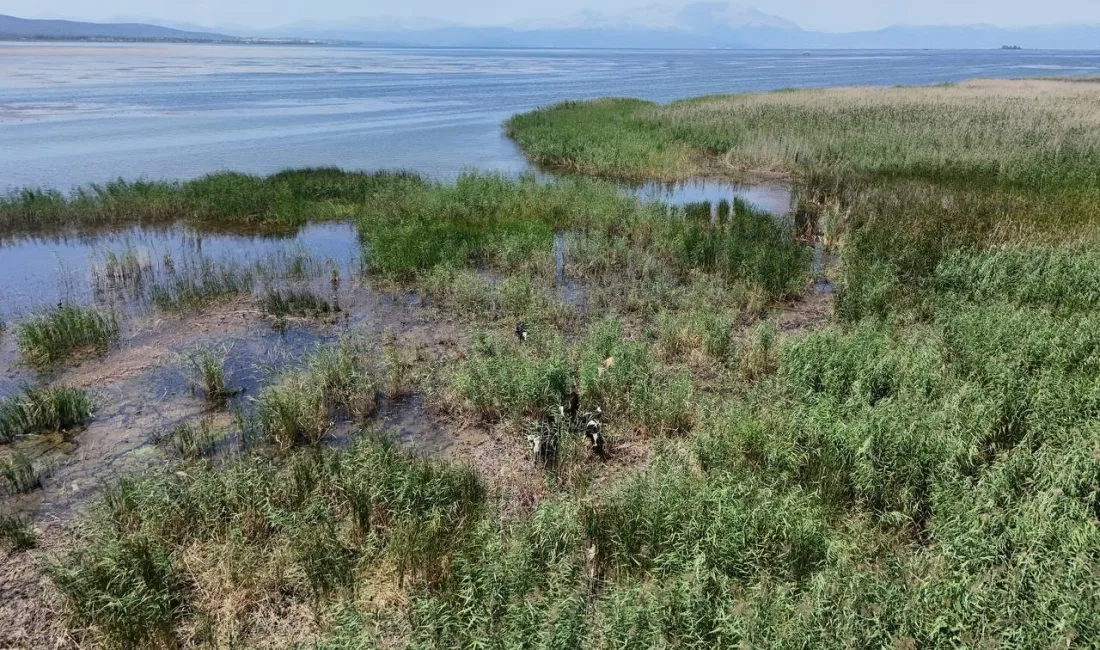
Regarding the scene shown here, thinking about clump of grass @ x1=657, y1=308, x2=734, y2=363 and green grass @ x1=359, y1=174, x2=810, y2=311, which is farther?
green grass @ x1=359, y1=174, x2=810, y2=311

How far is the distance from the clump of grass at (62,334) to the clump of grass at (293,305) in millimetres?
2575

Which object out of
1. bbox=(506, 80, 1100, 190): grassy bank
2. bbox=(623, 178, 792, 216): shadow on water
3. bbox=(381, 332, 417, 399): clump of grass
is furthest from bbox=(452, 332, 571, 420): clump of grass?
bbox=(506, 80, 1100, 190): grassy bank

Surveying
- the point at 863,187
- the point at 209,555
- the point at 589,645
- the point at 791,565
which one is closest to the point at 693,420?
the point at 791,565

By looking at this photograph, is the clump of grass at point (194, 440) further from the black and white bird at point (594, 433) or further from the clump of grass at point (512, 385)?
the black and white bird at point (594, 433)

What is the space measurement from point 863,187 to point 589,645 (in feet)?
60.5

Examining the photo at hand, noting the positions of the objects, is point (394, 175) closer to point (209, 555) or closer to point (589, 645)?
point (209, 555)

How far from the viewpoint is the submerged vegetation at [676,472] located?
5156 mm

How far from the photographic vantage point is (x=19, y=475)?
24.9 feet

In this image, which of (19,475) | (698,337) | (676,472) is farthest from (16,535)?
(698,337)

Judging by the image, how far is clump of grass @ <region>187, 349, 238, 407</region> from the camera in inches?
383

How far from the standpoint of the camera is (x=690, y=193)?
77.5 ft

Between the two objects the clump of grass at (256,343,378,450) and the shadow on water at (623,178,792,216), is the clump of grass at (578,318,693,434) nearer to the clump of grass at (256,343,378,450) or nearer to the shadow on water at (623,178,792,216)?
the clump of grass at (256,343,378,450)

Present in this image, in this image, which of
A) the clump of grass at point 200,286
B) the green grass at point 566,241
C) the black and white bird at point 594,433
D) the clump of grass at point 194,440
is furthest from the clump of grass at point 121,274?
the black and white bird at point 594,433

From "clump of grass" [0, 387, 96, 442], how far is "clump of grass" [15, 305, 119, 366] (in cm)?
195
